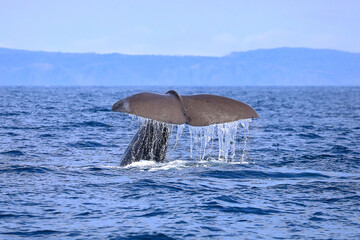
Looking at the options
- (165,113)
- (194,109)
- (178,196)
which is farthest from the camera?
(178,196)

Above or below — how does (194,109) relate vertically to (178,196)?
above

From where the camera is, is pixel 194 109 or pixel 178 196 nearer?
pixel 194 109

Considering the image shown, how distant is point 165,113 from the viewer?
7211 mm

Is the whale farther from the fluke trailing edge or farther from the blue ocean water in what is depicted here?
the blue ocean water

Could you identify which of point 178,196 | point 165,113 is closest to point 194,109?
point 165,113

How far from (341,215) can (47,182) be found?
465 cm

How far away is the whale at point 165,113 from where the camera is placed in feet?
22.9

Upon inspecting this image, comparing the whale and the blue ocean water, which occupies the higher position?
the whale

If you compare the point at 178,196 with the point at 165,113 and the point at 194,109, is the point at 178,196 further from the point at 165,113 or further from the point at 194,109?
the point at 165,113

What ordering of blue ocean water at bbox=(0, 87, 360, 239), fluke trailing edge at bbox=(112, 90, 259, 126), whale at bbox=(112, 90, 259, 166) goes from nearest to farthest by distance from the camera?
blue ocean water at bbox=(0, 87, 360, 239)
whale at bbox=(112, 90, 259, 166)
fluke trailing edge at bbox=(112, 90, 259, 126)

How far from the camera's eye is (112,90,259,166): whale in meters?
6.99

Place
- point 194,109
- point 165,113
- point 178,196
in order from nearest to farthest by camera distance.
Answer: point 165,113, point 194,109, point 178,196

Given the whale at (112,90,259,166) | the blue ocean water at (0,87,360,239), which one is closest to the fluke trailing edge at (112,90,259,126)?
the whale at (112,90,259,166)

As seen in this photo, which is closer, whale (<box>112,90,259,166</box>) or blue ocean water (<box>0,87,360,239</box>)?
blue ocean water (<box>0,87,360,239</box>)
